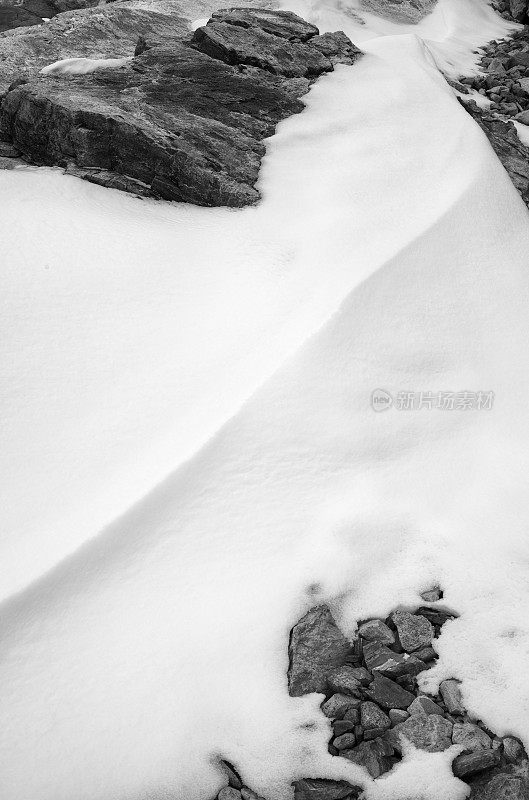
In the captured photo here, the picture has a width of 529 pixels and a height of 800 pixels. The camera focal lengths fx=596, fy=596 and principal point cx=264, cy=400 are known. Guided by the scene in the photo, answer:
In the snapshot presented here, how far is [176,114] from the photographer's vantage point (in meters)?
8.22

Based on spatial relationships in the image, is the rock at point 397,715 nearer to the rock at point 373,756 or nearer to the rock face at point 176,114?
the rock at point 373,756

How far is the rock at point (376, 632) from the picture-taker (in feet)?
11.8

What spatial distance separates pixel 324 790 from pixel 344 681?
57 cm

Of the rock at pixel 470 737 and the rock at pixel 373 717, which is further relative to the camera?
the rock at pixel 373 717

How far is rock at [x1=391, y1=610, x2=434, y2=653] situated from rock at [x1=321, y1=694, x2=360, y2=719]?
46 cm

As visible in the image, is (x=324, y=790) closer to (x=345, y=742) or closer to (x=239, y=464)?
(x=345, y=742)

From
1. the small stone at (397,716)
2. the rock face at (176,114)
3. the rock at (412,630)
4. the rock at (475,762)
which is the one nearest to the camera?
the rock at (475,762)

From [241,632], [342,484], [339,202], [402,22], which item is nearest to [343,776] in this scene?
[241,632]

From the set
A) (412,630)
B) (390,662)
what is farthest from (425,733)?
(412,630)

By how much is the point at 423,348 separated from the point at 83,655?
387cm

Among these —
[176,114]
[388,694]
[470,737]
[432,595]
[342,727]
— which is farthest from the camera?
[176,114]

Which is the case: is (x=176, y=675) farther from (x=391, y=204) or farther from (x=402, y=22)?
(x=402, y=22)

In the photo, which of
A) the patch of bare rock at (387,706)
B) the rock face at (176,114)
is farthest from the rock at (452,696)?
the rock face at (176,114)

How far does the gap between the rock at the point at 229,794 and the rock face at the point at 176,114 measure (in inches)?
242
